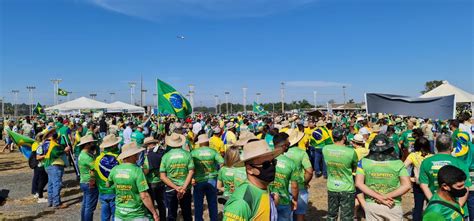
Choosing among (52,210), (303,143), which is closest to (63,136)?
(52,210)

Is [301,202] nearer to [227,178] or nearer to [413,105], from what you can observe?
[227,178]

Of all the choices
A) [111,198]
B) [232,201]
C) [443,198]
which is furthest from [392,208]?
[111,198]

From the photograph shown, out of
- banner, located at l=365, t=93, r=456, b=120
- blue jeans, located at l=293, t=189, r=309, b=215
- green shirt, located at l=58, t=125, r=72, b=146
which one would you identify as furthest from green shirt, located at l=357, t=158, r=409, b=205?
green shirt, located at l=58, t=125, r=72, b=146

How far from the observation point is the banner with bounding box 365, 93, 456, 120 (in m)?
7.26

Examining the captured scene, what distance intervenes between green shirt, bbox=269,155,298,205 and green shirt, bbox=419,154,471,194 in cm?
157

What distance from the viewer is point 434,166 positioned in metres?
4.18

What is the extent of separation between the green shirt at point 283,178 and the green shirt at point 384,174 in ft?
2.94

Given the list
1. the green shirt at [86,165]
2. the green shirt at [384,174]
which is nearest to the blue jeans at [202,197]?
the green shirt at [86,165]

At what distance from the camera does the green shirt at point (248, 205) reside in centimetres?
203

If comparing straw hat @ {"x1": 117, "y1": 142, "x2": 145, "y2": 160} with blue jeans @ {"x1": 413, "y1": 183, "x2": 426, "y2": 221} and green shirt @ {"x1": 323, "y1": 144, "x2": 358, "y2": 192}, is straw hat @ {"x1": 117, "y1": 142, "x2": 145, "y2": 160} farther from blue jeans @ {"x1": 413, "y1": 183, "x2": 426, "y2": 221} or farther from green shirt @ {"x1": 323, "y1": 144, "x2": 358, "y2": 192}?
blue jeans @ {"x1": 413, "y1": 183, "x2": 426, "y2": 221}

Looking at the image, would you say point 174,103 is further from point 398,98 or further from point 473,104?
point 473,104

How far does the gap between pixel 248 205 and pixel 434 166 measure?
309 cm

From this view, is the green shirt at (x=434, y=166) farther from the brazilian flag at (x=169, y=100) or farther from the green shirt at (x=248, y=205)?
the brazilian flag at (x=169, y=100)

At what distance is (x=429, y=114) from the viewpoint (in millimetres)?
7504
